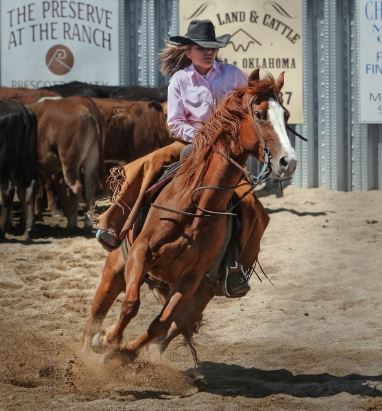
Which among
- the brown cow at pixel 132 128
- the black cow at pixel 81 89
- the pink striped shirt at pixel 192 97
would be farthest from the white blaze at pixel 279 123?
the black cow at pixel 81 89

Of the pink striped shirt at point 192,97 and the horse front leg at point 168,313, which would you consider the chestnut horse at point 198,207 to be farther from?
the pink striped shirt at point 192,97

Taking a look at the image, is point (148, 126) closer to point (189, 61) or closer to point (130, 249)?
point (189, 61)

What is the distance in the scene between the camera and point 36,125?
1325cm

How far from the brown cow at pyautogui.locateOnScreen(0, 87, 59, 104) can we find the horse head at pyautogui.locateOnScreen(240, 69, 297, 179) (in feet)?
27.2

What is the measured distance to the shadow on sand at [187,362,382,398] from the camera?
649cm

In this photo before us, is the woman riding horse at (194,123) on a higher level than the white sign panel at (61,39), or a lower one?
lower

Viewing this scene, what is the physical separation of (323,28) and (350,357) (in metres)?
8.57

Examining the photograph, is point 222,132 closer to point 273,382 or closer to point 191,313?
point 191,313

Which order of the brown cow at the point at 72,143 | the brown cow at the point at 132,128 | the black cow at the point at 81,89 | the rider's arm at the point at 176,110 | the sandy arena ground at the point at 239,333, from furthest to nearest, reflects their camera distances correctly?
the black cow at the point at 81,89
the brown cow at the point at 132,128
the brown cow at the point at 72,143
the rider's arm at the point at 176,110
the sandy arena ground at the point at 239,333

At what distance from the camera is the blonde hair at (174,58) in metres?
7.26

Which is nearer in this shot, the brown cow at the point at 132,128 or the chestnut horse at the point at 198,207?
the chestnut horse at the point at 198,207

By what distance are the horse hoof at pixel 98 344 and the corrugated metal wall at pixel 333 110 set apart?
9.05 metres

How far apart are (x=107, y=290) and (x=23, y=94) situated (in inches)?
317

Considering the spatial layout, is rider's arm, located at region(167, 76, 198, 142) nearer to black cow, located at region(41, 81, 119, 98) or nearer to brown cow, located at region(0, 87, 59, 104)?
brown cow, located at region(0, 87, 59, 104)
